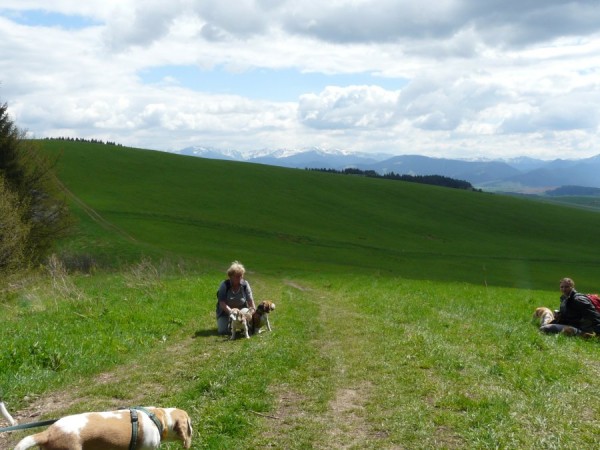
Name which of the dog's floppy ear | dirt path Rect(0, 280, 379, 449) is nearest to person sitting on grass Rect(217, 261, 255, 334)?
dirt path Rect(0, 280, 379, 449)

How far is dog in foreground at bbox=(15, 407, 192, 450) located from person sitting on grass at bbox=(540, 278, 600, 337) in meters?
12.9

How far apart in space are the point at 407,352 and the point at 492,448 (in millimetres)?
5501

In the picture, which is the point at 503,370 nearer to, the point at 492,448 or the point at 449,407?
the point at 449,407

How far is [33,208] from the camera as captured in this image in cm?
4078

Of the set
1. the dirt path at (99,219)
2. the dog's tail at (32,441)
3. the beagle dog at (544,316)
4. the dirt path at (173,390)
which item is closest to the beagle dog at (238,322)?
the dirt path at (173,390)

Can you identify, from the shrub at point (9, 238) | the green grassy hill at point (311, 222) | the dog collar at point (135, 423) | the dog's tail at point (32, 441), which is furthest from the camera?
the green grassy hill at point (311, 222)

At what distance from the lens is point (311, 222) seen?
300 ft

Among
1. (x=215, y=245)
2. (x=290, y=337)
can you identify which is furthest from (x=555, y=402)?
(x=215, y=245)

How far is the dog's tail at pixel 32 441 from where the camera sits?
5336mm

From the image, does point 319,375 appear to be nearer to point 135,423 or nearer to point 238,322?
point 135,423

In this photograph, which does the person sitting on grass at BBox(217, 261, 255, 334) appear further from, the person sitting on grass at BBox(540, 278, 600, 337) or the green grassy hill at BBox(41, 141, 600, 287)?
the green grassy hill at BBox(41, 141, 600, 287)

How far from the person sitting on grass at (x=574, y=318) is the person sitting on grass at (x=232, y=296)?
30.5ft

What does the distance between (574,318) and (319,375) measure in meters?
9.77

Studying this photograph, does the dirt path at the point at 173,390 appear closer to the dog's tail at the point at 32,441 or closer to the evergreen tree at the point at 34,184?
the dog's tail at the point at 32,441
